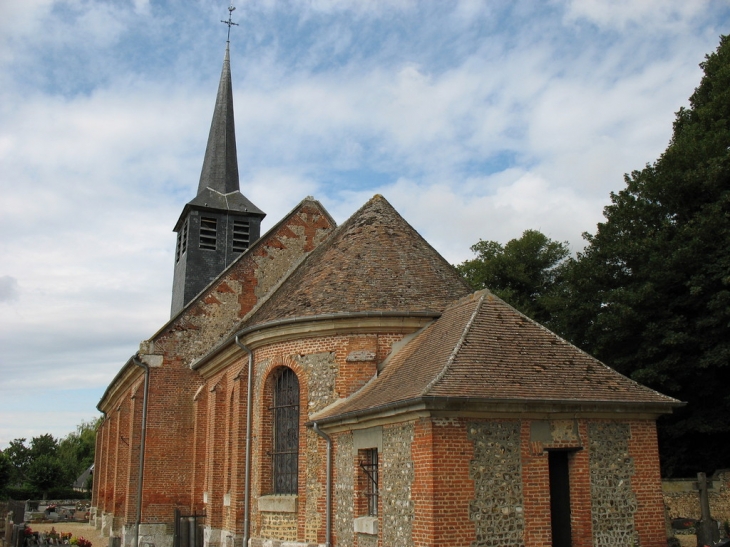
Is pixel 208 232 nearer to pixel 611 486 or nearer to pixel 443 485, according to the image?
pixel 443 485

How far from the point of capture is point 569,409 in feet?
35.7

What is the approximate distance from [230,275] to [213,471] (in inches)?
236

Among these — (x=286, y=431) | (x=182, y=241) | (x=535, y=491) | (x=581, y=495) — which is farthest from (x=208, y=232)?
(x=581, y=495)

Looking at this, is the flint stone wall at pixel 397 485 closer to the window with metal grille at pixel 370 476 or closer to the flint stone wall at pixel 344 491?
the window with metal grille at pixel 370 476

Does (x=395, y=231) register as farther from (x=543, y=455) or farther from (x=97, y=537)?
(x=97, y=537)

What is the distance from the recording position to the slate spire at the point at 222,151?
88.3 feet

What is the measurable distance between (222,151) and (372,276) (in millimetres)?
14096

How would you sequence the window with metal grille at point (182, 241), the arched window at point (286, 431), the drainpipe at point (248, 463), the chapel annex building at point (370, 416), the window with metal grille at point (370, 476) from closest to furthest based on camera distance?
the chapel annex building at point (370, 416) < the window with metal grille at point (370, 476) < the arched window at point (286, 431) < the drainpipe at point (248, 463) < the window with metal grille at point (182, 241)

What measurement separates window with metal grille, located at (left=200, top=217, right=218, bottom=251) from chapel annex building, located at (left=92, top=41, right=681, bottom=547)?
3.10ft

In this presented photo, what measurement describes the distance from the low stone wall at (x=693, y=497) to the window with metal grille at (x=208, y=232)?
16.6 meters

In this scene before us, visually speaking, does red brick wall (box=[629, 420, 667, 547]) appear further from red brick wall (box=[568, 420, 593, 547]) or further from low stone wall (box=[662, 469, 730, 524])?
low stone wall (box=[662, 469, 730, 524])

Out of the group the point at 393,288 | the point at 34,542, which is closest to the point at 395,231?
the point at 393,288

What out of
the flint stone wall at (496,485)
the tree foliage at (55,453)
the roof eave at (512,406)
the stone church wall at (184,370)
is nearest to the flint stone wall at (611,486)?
the roof eave at (512,406)

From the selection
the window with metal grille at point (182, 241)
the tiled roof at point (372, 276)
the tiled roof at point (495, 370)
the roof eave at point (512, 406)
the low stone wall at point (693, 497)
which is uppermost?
the window with metal grille at point (182, 241)
